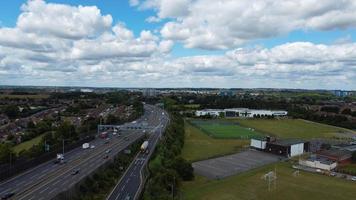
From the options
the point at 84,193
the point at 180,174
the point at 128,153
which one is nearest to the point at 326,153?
the point at 180,174

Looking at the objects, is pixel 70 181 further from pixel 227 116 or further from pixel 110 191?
pixel 227 116

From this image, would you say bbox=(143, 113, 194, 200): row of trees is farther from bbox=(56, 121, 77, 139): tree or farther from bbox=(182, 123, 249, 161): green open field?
bbox=(56, 121, 77, 139): tree

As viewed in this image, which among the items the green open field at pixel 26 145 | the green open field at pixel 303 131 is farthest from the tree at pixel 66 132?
the green open field at pixel 303 131

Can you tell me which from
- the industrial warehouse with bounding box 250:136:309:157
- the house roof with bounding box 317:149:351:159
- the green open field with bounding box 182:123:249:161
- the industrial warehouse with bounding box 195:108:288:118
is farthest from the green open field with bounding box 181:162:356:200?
the industrial warehouse with bounding box 195:108:288:118

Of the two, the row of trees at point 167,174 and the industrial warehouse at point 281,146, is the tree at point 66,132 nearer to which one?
the row of trees at point 167,174

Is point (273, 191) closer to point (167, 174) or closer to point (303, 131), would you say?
point (167, 174)

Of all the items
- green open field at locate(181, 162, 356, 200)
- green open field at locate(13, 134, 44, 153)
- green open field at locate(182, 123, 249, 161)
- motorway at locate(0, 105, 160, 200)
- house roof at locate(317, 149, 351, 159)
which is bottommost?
green open field at locate(13, 134, 44, 153)
